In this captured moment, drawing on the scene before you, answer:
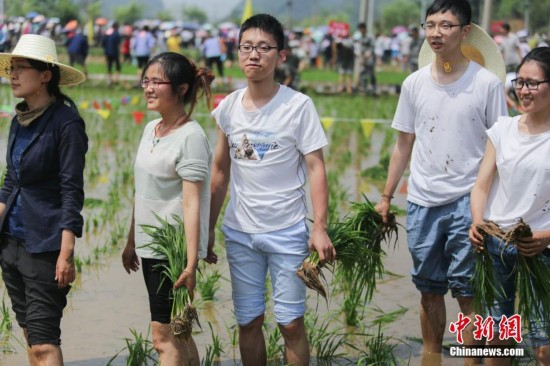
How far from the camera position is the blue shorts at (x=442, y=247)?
4.96 metres

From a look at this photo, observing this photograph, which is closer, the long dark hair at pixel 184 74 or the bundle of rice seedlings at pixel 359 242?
the long dark hair at pixel 184 74

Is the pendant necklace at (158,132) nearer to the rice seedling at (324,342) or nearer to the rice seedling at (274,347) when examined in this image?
the rice seedling at (274,347)

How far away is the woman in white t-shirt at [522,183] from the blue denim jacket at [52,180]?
1657mm

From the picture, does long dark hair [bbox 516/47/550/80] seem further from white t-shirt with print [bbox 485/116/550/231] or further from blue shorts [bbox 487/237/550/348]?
blue shorts [bbox 487/237/550/348]

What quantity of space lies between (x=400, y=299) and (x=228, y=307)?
1068mm

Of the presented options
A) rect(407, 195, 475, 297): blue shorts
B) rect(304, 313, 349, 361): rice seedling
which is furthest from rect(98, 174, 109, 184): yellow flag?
rect(407, 195, 475, 297): blue shorts

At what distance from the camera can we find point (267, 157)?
454 cm

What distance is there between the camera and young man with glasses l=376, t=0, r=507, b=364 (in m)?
4.96

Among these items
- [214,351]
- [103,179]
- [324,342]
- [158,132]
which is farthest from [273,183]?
[103,179]

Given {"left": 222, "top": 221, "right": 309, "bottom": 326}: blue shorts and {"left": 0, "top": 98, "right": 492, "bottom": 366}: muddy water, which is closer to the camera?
{"left": 222, "top": 221, "right": 309, "bottom": 326}: blue shorts

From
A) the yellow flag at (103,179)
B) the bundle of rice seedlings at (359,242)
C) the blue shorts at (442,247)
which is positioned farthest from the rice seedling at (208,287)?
the yellow flag at (103,179)

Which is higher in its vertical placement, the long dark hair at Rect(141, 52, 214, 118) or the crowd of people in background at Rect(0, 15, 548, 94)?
the long dark hair at Rect(141, 52, 214, 118)

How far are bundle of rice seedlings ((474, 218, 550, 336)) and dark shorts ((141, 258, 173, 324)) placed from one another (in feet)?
4.37

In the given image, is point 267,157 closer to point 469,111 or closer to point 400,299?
point 469,111
